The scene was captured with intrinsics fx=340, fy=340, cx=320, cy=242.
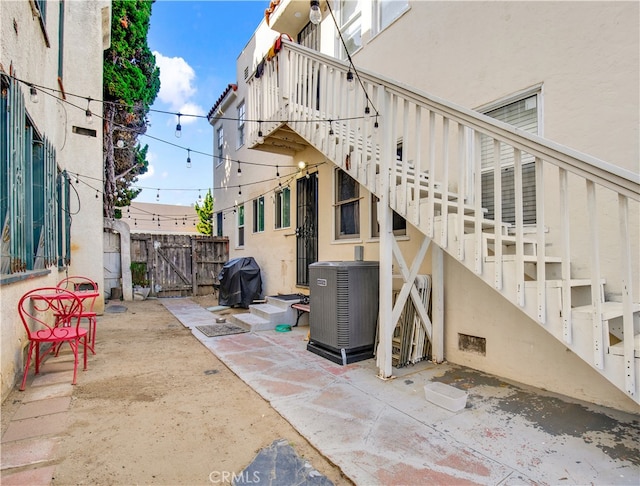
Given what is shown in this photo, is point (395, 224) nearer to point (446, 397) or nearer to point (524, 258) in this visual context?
point (524, 258)

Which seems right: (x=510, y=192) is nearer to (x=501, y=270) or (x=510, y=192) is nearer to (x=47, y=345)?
(x=501, y=270)

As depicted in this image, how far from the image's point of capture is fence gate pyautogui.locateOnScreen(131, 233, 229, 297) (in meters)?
10.6

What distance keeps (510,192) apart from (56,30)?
25.0ft

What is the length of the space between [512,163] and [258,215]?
23.3 ft

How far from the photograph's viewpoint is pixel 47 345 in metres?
4.73

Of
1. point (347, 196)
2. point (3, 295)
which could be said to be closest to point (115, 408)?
point (3, 295)

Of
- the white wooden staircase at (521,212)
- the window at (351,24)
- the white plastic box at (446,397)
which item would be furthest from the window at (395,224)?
the window at (351,24)

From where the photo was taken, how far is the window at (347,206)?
5777 millimetres

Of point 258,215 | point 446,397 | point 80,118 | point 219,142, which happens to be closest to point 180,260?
point 258,215

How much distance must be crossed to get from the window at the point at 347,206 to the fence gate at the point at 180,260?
6676 millimetres

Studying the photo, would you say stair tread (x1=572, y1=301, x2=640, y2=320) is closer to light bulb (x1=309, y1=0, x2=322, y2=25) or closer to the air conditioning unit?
the air conditioning unit

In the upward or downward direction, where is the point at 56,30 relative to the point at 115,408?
upward

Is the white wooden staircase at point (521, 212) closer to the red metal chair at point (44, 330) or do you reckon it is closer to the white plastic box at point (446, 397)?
the white plastic box at point (446, 397)

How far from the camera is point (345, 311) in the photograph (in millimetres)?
4219
